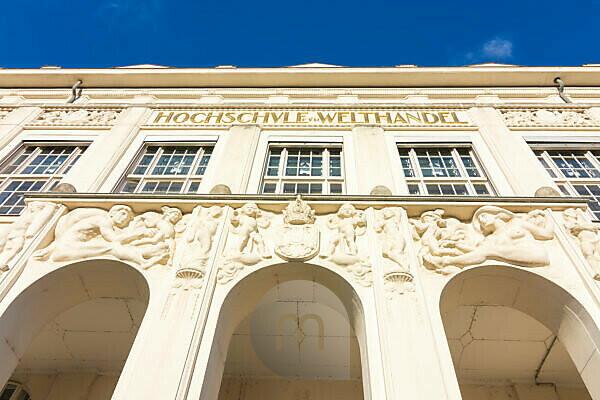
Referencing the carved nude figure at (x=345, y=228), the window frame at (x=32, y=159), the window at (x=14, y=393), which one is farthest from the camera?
the window frame at (x=32, y=159)

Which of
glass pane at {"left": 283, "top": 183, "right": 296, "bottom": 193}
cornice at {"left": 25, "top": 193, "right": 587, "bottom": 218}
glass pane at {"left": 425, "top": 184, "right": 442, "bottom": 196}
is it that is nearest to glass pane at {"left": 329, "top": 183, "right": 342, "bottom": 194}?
glass pane at {"left": 283, "top": 183, "right": 296, "bottom": 193}

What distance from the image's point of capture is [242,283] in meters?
5.87

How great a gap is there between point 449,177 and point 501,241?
2.84 meters

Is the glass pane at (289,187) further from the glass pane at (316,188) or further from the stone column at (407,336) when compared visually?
the stone column at (407,336)

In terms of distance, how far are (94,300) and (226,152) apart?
4129 millimetres

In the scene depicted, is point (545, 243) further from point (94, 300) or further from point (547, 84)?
point (547, 84)

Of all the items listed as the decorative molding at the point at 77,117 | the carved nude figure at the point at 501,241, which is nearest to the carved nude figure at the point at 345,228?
the carved nude figure at the point at 501,241

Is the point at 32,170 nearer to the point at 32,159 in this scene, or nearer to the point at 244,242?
the point at 32,159

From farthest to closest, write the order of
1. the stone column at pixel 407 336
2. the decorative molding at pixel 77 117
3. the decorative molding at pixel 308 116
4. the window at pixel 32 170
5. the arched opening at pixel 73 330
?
the decorative molding at pixel 77 117
the decorative molding at pixel 308 116
the window at pixel 32 170
the arched opening at pixel 73 330
the stone column at pixel 407 336

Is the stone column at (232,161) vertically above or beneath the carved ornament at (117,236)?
above

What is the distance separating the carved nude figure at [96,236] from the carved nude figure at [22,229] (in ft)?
0.98

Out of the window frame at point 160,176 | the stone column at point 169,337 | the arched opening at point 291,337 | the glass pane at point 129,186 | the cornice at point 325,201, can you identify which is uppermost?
the window frame at point 160,176

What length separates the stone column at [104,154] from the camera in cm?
821

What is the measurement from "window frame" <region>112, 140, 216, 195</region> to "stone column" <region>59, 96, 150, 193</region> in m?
0.31
